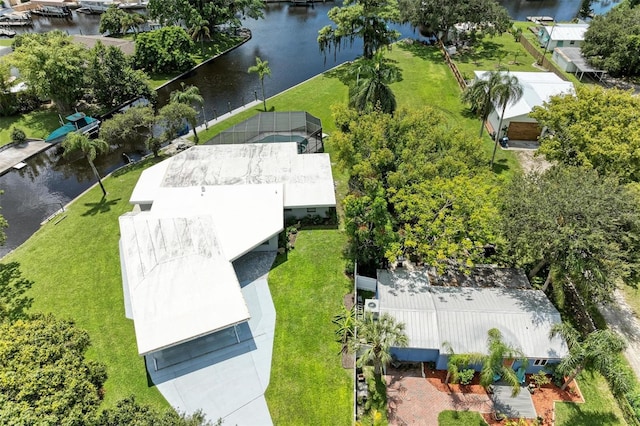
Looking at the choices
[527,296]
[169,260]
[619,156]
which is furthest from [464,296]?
[169,260]

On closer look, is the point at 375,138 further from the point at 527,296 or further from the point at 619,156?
the point at 619,156

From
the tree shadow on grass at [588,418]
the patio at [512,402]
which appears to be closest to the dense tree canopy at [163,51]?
the patio at [512,402]

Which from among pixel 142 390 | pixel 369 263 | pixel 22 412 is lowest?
pixel 142 390

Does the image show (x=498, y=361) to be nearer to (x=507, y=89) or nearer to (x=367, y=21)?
(x=507, y=89)

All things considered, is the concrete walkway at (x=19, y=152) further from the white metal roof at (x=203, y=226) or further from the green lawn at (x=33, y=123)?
the white metal roof at (x=203, y=226)

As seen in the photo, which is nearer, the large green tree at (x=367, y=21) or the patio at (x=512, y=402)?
the patio at (x=512, y=402)

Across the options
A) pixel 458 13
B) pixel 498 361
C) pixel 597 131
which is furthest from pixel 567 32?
pixel 498 361
